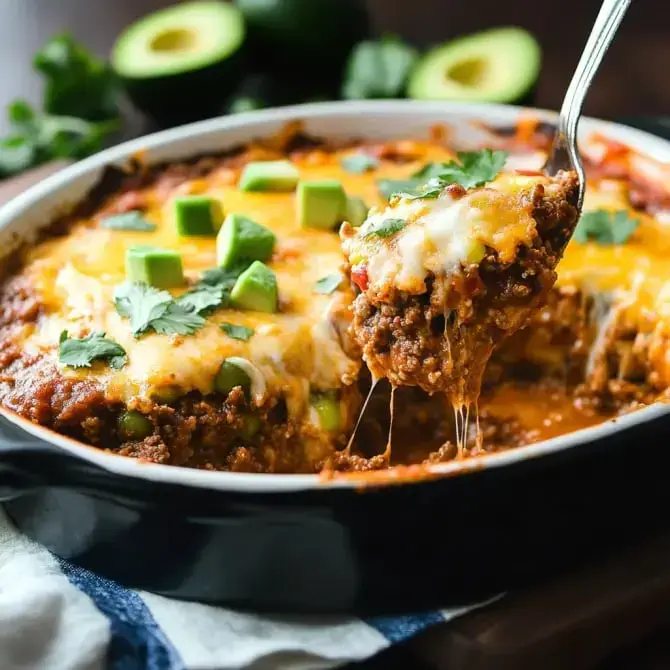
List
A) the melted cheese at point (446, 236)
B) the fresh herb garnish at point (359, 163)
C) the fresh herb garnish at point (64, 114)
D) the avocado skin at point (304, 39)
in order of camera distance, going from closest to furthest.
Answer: the melted cheese at point (446, 236) → the fresh herb garnish at point (359, 163) → the fresh herb garnish at point (64, 114) → the avocado skin at point (304, 39)

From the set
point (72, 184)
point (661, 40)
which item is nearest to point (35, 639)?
point (72, 184)

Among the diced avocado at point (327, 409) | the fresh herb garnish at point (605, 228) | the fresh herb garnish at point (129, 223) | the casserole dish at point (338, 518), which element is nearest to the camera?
the casserole dish at point (338, 518)

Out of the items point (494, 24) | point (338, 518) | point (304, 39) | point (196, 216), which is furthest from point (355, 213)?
point (494, 24)

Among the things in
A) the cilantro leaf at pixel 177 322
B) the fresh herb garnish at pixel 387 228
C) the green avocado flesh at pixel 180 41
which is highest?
the fresh herb garnish at pixel 387 228

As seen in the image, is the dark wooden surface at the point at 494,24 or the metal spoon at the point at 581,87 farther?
the dark wooden surface at the point at 494,24

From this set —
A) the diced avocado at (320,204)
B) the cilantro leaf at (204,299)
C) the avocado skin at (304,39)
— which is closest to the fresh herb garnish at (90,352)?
the cilantro leaf at (204,299)

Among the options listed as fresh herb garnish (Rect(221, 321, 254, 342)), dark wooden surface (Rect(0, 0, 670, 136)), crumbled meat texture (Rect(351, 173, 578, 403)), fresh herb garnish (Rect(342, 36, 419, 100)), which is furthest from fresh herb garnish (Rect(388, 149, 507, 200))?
dark wooden surface (Rect(0, 0, 670, 136))

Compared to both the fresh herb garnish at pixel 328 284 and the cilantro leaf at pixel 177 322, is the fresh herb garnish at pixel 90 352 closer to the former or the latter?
the cilantro leaf at pixel 177 322
